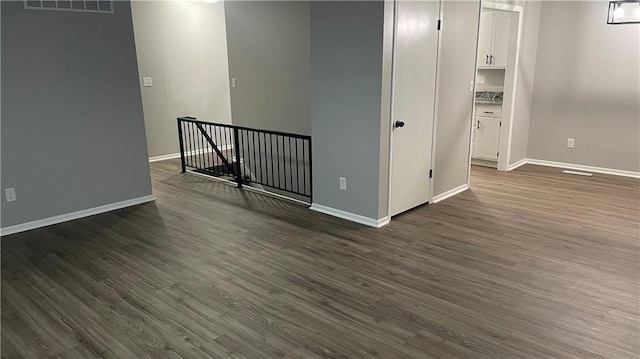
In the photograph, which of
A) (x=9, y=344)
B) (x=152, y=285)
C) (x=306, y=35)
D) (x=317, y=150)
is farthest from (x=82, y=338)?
(x=306, y=35)

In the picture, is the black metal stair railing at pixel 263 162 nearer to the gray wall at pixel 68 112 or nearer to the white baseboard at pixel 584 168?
the gray wall at pixel 68 112

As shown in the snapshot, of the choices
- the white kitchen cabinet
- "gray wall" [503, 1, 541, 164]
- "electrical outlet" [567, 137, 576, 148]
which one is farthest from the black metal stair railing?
"electrical outlet" [567, 137, 576, 148]

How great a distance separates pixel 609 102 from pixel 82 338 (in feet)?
20.8

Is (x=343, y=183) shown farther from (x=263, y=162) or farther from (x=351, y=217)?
(x=263, y=162)

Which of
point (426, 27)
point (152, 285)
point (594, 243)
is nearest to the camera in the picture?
point (152, 285)

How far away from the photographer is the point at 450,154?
4.80 metres

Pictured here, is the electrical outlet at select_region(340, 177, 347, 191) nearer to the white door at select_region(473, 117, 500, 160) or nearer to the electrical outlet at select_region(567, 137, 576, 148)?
the white door at select_region(473, 117, 500, 160)

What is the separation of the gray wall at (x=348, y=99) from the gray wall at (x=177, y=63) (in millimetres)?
3601

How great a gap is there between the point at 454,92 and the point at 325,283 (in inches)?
107

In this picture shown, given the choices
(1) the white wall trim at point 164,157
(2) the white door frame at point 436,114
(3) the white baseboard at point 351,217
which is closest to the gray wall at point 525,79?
(2) the white door frame at point 436,114

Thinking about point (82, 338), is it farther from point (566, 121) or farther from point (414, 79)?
point (566, 121)

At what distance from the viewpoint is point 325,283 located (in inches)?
117

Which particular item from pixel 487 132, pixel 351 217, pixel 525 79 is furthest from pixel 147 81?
pixel 525 79

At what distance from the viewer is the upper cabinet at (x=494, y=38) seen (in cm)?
586
